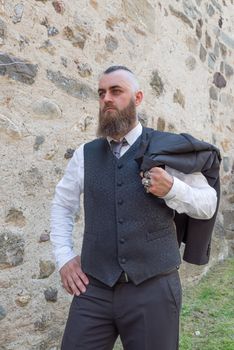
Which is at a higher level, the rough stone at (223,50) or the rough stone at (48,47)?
the rough stone at (48,47)

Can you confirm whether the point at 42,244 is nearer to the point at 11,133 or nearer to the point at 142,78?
the point at 11,133

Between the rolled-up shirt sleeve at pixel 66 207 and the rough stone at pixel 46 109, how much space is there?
2.43ft

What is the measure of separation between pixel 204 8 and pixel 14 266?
133 inches

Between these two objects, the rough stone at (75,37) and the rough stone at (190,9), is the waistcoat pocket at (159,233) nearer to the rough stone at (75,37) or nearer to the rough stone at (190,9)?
the rough stone at (75,37)

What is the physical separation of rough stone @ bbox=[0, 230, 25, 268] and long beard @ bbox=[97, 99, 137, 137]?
0.89 metres

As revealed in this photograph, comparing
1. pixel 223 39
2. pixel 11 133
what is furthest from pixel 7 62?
pixel 223 39

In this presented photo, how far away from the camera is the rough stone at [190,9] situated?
416 centimetres

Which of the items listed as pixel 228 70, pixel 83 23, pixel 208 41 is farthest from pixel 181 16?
pixel 83 23

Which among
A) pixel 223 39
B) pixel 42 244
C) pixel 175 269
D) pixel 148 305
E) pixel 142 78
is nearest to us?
pixel 148 305

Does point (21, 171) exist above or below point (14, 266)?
above

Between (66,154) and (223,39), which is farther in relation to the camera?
(223,39)

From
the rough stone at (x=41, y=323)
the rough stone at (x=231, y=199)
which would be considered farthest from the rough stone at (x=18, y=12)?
the rough stone at (x=231, y=199)

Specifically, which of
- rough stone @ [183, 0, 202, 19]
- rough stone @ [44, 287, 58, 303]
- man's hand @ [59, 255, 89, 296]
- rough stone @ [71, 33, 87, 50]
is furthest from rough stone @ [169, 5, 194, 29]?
man's hand @ [59, 255, 89, 296]

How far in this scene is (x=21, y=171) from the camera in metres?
2.45
